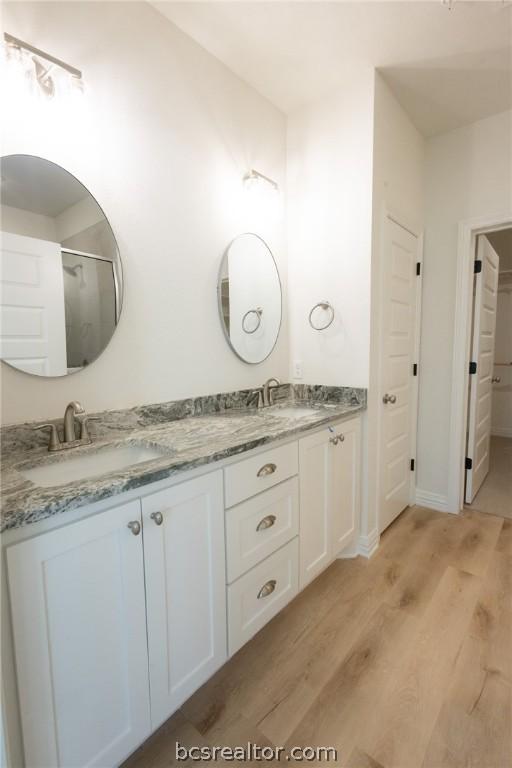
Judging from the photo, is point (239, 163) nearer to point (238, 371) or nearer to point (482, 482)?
point (238, 371)

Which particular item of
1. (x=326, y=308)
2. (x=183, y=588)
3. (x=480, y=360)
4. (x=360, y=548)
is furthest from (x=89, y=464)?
(x=480, y=360)

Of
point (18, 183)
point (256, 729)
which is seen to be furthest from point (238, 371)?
point (256, 729)

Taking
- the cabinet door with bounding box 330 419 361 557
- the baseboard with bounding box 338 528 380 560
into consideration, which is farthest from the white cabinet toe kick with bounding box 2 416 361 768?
the baseboard with bounding box 338 528 380 560

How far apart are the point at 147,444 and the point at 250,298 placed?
108 cm

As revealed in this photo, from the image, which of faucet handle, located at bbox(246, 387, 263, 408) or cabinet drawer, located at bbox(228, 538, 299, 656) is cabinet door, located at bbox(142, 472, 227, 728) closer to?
cabinet drawer, located at bbox(228, 538, 299, 656)

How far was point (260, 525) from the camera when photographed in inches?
52.0

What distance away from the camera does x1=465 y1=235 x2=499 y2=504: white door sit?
249 centimetres

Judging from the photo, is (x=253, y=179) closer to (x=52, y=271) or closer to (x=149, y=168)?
(x=149, y=168)

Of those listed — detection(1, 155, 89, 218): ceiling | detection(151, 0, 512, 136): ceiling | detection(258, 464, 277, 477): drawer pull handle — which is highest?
detection(151, 0, 512, 136): ceiling

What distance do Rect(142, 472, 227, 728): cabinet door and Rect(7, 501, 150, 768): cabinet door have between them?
0.12 ft

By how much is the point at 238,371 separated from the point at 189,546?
42.1 inches

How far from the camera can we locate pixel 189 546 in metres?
1.06

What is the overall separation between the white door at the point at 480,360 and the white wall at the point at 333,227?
43.5 inches

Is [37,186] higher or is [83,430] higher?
[37,186]
